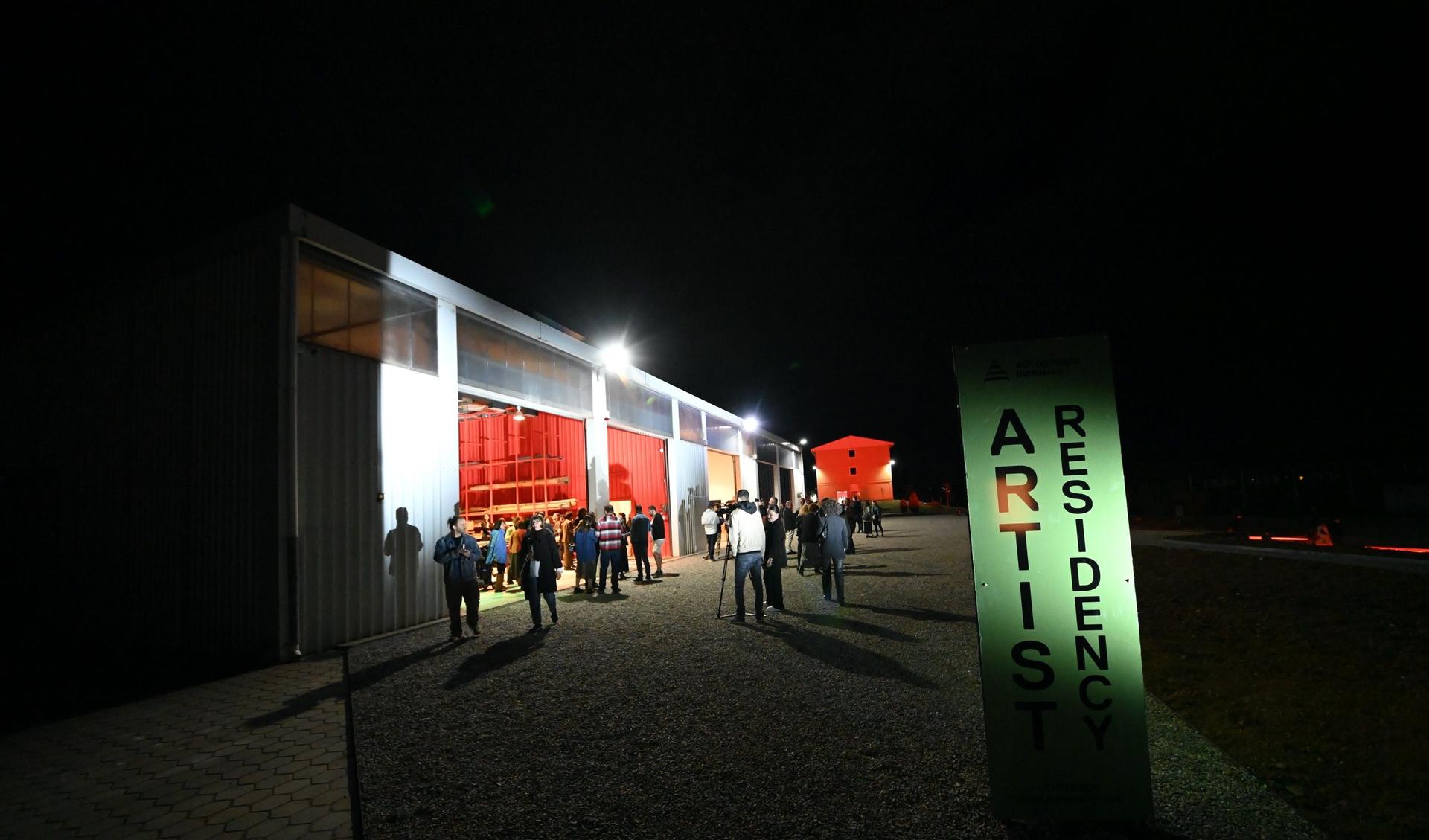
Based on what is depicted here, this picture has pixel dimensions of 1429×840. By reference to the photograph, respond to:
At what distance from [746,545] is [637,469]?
419 inches

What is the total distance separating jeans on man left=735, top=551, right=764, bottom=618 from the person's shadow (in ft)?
17.2

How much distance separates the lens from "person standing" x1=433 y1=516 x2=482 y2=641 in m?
8.50

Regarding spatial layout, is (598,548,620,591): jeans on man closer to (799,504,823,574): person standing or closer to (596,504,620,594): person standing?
(596,504,620,594): person standing

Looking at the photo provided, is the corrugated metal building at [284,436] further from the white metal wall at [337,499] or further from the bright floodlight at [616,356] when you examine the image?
the bright floodlight at [616,356]

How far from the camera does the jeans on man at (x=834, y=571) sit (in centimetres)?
994

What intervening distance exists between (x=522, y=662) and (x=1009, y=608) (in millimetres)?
5887

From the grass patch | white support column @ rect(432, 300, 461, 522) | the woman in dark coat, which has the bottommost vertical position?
the grass patch

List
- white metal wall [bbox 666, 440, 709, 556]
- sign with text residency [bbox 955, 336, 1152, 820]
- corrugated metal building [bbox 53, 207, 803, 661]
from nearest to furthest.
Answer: sign with text residency [bbox 955, 336, 1152, 820]
corrugated metal building [bbox 53, 207, 803, 661]
white metal wall [bbox 666, 440, 709, 556]

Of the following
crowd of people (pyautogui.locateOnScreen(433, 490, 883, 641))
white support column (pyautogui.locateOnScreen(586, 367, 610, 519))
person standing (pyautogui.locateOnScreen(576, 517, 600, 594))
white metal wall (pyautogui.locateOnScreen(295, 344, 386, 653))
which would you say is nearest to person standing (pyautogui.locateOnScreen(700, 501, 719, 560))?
crowd of people (pyautogui.locateOnScreen(433, 490, 883, 641))

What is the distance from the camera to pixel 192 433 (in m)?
9.12

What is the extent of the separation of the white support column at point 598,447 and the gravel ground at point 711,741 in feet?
22.9

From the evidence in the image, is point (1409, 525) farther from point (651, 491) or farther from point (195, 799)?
point (195, 799)

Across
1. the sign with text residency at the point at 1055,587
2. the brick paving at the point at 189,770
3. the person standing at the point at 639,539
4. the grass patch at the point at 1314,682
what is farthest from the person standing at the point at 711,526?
the sign with text residency at the point at 1055,587

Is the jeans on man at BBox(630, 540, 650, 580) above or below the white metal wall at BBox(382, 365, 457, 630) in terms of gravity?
below
